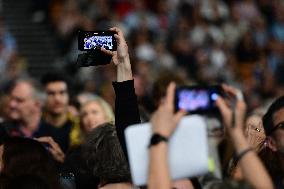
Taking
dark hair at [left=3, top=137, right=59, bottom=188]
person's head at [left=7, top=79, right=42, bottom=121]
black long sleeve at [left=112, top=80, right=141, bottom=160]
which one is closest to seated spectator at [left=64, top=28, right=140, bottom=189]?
black long sleeve at [left=112, top=80, right=141, bottom=160]

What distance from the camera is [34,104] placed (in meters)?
9.35

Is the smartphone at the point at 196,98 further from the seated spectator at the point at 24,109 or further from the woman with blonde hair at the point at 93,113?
the seated spectator at the point at 24,109

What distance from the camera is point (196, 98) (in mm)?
3881

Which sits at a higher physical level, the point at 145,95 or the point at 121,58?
the point at 121,58

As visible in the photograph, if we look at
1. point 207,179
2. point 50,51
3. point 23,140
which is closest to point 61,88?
point 207,179

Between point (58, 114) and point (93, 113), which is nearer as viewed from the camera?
point (93, 113)

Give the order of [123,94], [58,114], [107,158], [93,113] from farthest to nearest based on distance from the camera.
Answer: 1. [58,114]
2. [93,113]
3. [123,94]
4. [107,158]

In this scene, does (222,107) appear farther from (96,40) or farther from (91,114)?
(91,114)

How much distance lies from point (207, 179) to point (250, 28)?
1226 centimetres

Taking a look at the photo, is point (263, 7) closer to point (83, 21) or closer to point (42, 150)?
point (83, 21)

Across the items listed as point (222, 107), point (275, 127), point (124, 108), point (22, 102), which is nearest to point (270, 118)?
point (275, 127)

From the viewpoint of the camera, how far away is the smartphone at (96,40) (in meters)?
5.07

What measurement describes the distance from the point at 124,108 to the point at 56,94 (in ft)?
14.7

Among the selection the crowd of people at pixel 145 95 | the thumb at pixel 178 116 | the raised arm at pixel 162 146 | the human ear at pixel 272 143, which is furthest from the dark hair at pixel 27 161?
the human ear at pixel 272 143
